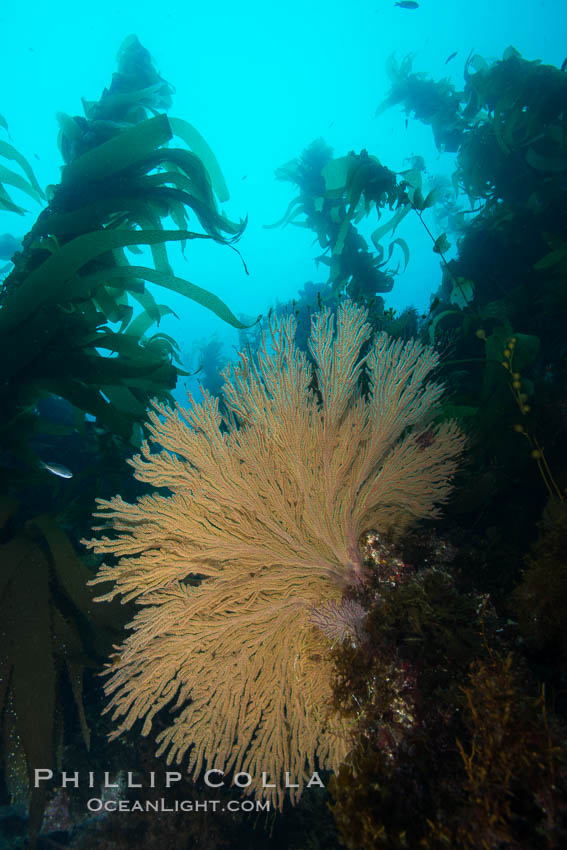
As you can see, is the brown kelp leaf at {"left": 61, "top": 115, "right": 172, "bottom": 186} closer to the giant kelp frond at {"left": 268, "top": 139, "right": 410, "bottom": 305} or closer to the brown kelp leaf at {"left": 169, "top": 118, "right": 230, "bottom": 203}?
the brown kelp leaf at {"left": 169, "top": 118, "right": 230, "bottom": 203}

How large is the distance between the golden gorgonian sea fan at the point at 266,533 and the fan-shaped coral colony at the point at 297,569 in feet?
0.05

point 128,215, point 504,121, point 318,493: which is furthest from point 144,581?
point 504,121

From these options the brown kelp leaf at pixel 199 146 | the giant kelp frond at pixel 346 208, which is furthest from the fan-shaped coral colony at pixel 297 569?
the giant kelp frond at pixel 346 208

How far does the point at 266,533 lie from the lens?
2213mm

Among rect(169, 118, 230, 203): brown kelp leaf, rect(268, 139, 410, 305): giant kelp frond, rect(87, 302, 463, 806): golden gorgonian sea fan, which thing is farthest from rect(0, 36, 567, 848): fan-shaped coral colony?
rect(268, 139, 410, 305): giant kelp frond

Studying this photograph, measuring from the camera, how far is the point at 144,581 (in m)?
2.06

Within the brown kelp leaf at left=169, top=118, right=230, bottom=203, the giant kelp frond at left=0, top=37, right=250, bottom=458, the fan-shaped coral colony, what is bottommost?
the fan-shaped coral colony

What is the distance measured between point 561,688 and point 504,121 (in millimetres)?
8458

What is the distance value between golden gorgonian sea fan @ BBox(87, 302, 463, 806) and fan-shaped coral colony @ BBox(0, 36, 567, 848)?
0.02 metres

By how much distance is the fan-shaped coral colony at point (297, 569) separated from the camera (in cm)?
141

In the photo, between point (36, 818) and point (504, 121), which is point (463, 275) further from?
point (36, 818)

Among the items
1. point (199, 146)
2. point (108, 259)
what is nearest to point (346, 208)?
point (199, 146)

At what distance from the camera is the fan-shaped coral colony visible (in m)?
1.41

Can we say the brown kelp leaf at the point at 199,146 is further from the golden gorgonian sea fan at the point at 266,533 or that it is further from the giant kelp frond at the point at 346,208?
Result: the golden gorgonian sea fan at the point at 266,533
